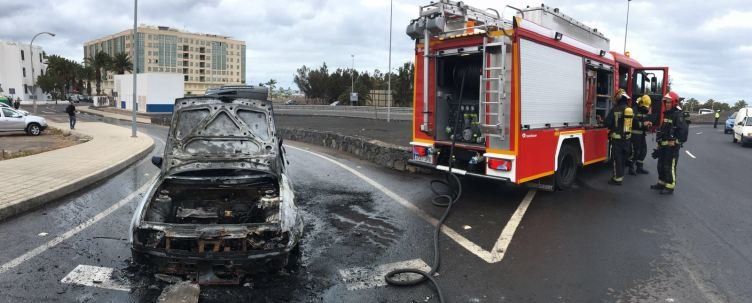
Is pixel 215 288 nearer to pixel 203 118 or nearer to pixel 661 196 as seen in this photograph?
pixel 203 118

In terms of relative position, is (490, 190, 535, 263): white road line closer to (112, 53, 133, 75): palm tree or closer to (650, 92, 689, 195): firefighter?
(650, 92, 689, 195): firefighter

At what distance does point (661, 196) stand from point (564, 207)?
90.4 inches

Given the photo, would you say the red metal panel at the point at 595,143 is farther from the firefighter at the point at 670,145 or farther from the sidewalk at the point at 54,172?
the sidewalk at the point at 54,172

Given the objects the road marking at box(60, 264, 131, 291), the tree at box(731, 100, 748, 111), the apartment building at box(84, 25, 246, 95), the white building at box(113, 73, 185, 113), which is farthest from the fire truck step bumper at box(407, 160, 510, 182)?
the apartment building at box(84, 25, 246, 95)

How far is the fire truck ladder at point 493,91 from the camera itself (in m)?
7.10

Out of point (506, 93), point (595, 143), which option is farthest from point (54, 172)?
point (595, 143)

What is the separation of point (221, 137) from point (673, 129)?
8.16 m

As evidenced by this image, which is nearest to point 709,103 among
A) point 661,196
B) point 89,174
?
point 661,196

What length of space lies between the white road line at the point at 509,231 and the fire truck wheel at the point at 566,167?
0.79 metres

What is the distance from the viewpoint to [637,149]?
10.9 metres

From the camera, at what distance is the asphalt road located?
13.9ft

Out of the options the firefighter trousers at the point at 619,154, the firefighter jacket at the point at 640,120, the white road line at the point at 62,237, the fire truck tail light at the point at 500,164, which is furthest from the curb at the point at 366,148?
the firefighter jacket at the point at 640,120

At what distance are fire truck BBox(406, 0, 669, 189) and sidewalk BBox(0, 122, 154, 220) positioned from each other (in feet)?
20.4

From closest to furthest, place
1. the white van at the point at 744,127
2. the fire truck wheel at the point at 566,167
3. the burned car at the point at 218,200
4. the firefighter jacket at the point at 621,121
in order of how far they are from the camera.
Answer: the burned car at the point at 218,200 → the fire truck wheel at the point at 566,167 → the firefighter jacket at the point at 621,121 → the white van at the point at 744,127
